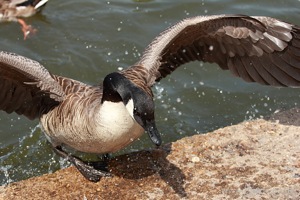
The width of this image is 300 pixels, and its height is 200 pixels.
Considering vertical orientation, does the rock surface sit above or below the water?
above

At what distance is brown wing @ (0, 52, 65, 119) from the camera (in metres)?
5.34

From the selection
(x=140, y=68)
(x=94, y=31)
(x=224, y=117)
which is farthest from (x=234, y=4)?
(x=140, y=68)

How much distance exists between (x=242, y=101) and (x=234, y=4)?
312 cm

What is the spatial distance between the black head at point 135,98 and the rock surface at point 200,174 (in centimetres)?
92

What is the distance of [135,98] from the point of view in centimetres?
442

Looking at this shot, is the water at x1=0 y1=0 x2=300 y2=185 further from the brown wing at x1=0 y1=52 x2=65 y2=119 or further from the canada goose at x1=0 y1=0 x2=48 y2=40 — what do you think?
the brown wing at x1=0 y1=52 x2=65 y2=119

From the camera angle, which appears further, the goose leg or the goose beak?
the goose leg

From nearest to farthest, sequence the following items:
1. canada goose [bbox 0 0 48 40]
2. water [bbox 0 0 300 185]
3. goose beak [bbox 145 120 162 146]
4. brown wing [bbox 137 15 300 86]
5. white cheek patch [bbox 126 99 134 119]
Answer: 1. goose beak [bbox 145 120 162 146]
2. white cheek patch [bbox 126 99 134 119]
3. brown wing [bbox 137 15 300 86]
4. water [bbox 0 0 300 185]
5. canada goose [bbox 0 0 48 40]

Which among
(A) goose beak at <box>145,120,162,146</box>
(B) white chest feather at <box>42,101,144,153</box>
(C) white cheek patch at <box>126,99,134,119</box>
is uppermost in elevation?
(C) white cheek patch at <box>126,99,134,119</box>

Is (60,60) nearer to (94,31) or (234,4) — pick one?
(94,31)

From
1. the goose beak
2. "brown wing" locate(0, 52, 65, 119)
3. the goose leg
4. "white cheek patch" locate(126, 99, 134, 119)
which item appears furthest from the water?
the goose beak

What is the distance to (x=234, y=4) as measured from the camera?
10.6 metres

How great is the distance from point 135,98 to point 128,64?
14.7ft

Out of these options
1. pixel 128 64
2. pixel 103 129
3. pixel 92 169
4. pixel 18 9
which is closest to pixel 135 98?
pixel 103 129
